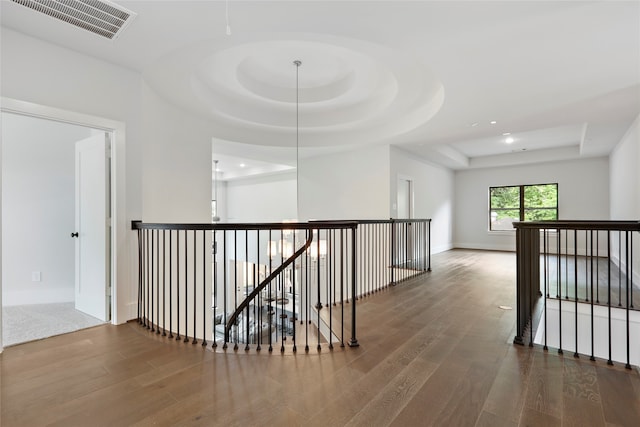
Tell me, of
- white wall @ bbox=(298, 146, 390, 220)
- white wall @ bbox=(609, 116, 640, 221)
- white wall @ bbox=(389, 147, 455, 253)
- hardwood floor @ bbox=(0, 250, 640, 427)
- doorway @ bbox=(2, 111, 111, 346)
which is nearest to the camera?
hardwood floor @ bbox=(0, 250, 640, 427)

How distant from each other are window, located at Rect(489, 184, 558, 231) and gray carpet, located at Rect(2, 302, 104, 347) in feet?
34.4

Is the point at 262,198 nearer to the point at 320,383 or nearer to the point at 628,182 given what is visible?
the point at 320,383

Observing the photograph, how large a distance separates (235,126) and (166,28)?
298cm

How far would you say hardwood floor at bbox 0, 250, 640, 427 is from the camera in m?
1.81

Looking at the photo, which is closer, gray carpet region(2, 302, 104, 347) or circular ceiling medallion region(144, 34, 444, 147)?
gray carpet region(2, 302, 104, 347)

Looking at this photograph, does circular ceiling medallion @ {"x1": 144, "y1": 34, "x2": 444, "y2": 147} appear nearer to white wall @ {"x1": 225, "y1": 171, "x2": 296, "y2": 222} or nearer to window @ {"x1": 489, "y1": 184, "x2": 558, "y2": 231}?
white wall @ {"x1": 225, "y1": 171, "x2": 296, "y2": 222}

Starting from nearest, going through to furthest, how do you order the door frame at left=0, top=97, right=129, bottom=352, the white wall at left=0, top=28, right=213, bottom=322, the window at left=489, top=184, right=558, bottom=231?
the white wall at left=0, top=28, right=213, bottom=322, the door frame at left=0, top=97, right=129, bottom=352, the window at left=489, top=184, right=558, bottom=231

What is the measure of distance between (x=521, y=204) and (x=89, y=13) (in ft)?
37.2

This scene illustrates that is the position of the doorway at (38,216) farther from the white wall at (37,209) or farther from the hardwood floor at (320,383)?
the hardwood floor at (320,383)

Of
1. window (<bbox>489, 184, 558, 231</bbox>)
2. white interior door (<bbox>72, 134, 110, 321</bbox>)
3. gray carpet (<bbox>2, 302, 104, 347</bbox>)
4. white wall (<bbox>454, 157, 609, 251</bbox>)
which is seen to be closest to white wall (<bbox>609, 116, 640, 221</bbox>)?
white wall (<bbox>454, 157, 609, 251</bbox>)

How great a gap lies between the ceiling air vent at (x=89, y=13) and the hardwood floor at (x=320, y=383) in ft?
9.82

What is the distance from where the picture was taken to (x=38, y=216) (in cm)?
437

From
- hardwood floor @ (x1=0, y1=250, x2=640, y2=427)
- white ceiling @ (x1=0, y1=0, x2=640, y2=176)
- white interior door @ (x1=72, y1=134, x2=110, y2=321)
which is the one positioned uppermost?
white ceiling @ (x1=0, y1=0, x2=640, y2=176)

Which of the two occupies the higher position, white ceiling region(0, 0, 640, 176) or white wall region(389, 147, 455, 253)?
white ceiling region(0, 0, 640, 176)
